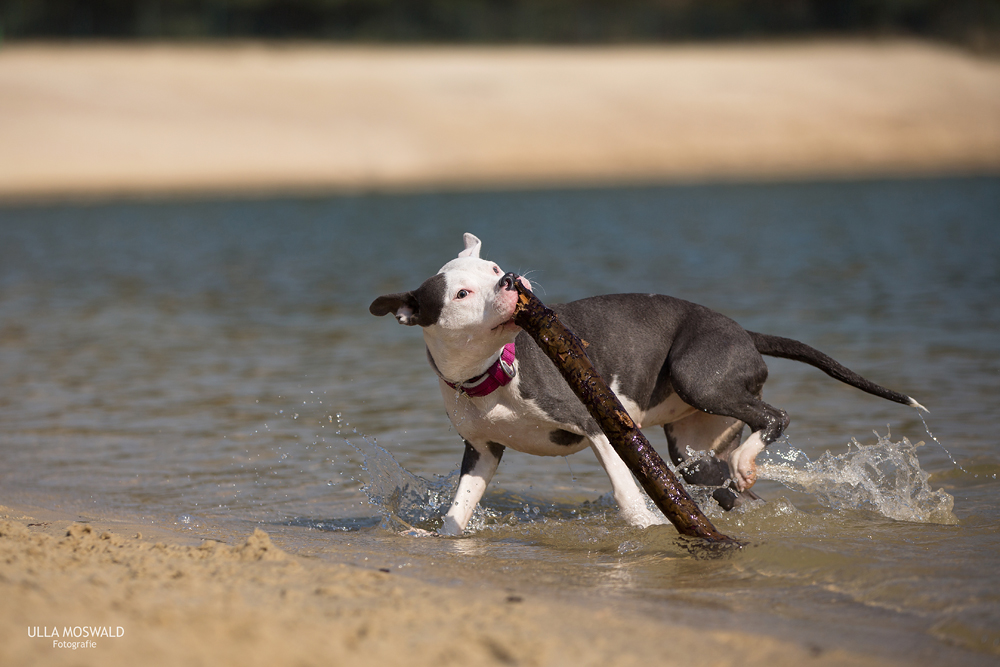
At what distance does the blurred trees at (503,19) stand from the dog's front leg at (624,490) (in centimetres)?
5363

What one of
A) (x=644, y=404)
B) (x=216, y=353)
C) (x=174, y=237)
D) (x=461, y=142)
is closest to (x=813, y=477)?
(x=644, y=404)

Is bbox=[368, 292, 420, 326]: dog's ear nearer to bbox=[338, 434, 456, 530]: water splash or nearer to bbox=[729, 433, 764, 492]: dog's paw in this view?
bbox=[338, 434, 456, 530]: water splash

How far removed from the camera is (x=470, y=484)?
4.95 metres

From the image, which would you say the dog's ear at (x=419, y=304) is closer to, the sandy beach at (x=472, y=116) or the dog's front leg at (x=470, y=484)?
the dog's front leg at (x=470, y=484)

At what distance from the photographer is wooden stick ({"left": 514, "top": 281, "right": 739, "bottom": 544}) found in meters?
4.34

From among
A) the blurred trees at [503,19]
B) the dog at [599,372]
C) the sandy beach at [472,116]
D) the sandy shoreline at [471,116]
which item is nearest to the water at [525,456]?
the dog at [599,372]

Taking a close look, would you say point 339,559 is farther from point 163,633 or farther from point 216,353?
point 216,353

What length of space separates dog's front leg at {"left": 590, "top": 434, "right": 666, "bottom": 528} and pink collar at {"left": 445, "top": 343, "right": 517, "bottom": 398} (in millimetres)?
493

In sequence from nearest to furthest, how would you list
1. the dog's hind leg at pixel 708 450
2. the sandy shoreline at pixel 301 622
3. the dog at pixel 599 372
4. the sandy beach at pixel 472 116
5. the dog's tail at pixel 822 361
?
1. the sandy shoreline at pixel 301 622
2. the dog at pixel 599 372
3. the dog's tail at pixel 822 361
4. the dog's hind leg at pixel 708 450
5. the sandy beach at pixel 472 116

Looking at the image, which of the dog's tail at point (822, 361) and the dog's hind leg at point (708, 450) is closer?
the dog's tail at point (822, 361)

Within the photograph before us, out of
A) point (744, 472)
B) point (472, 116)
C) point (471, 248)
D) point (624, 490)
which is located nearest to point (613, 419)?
point (624, 490)

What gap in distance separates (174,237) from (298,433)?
643 inches

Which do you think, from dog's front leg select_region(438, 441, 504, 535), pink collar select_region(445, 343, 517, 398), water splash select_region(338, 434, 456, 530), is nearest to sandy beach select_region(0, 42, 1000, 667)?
water splash select_region(338, 434, 456, 530)

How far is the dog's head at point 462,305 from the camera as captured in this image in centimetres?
435
